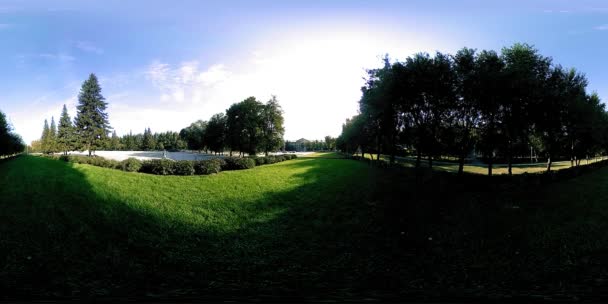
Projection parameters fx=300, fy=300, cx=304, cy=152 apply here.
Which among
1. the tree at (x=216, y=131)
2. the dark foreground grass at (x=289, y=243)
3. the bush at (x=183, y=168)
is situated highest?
the tree at (x=216, y=131)

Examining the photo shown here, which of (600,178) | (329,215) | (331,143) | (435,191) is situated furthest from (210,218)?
(331,143)

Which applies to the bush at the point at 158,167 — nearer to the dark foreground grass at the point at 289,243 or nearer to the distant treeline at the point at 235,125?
the dark foreground grass at the point at 289,243

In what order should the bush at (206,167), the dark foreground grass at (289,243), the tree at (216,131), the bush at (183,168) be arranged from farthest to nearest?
the tree at (216,131)
the bush at (206,167)
the bush at (183,168)
the dark foreground grass at (289,243)

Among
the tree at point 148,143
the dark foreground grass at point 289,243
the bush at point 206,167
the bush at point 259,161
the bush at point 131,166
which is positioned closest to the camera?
the dark foreground grass at point 289,243

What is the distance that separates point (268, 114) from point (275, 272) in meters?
41.4

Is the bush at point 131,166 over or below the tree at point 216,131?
below

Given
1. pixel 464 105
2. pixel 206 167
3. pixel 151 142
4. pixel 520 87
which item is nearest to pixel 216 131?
pixel 206 167

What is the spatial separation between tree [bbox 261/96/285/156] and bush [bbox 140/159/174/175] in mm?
28704

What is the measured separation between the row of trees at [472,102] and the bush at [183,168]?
13.2m

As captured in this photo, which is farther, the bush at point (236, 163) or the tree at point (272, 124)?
the tree at point (272, 124)

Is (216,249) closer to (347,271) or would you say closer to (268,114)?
(347,271)

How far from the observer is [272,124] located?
156ft

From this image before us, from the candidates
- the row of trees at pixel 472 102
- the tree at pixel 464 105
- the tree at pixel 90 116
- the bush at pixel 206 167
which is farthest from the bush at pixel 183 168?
the tree at pixel 90 116

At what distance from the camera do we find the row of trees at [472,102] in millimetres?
20578
